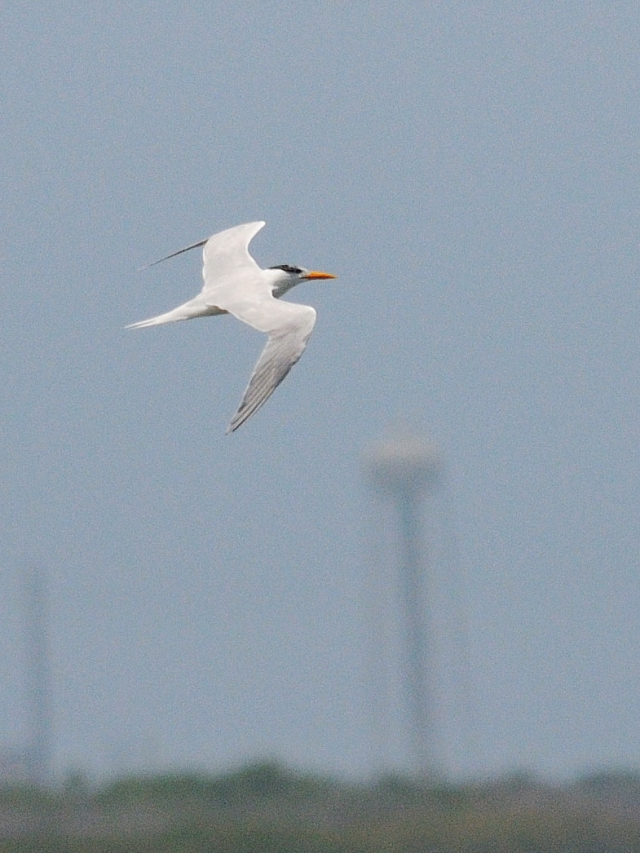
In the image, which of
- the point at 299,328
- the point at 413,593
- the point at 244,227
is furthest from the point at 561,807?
the point at 413,593

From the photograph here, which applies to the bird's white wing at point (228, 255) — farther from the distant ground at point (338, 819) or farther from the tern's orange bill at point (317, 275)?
the distant ground at point (338, 819)

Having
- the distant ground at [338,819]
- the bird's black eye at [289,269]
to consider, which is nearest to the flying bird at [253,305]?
the bird's black eye at [289,269]

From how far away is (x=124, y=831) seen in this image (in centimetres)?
1526

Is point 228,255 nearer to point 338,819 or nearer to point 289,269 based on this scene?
point 289,269

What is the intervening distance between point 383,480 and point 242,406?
42676mm

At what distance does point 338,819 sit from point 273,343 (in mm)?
6814

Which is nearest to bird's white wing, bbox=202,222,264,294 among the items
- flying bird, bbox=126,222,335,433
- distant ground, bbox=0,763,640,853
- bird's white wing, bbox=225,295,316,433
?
flying bird, bbox=126,222,335,433

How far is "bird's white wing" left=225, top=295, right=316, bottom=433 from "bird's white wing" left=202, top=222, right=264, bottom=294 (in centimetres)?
95

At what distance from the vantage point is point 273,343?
9.43 m

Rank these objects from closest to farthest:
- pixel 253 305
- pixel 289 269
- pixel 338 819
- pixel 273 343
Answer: pixel 273 343
pixel 253 305
pixel 289 269
pixel 338 819

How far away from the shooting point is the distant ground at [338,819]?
48.5 ft

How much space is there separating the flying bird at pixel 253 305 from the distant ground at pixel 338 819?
192 inches

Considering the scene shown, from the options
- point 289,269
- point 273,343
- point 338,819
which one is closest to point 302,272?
point 289,269

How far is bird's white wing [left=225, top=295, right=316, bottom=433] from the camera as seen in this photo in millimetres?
8945
